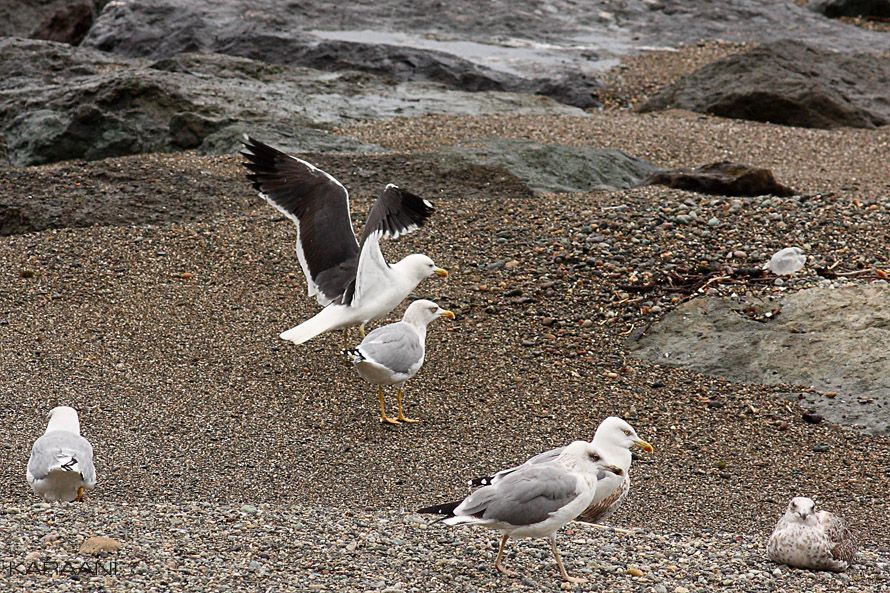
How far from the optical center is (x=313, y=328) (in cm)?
727

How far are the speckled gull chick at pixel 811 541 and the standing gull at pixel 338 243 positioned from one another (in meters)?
3.17

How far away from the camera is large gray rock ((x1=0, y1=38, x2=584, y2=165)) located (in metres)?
11.5

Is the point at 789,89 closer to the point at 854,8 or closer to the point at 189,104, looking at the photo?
the point at 189,104

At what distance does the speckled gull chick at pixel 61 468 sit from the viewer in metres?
5.40

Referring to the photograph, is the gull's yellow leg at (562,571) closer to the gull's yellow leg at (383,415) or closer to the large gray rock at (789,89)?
the gull's yellow leg at (383,415)

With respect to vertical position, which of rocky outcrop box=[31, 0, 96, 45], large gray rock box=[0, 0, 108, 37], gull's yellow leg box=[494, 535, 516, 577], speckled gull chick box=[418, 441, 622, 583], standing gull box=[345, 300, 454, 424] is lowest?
large gray rock box=[0, 0, 108, 37]

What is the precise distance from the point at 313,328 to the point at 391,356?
0.75m

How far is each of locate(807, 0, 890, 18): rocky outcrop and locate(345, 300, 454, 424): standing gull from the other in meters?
15.3

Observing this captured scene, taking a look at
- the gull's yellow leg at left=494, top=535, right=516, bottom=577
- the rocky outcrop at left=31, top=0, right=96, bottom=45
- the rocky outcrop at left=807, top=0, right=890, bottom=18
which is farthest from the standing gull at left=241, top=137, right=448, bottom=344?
the rocky outcrop at left=807, top=0, right=890, bottom=18

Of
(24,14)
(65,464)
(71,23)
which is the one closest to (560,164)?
(65,464)

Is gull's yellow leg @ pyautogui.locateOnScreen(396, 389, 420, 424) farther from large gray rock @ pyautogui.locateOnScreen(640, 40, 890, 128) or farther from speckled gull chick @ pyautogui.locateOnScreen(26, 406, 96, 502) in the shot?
large gray rock @ pyautogui.locateOnScreen(640, 40, 890, 128)

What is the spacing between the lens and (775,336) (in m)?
7.61

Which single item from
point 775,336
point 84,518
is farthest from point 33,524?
point 775,336

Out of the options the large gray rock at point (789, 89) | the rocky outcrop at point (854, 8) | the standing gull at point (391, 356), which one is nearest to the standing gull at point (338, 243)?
the standing gull at point (391, 356)
